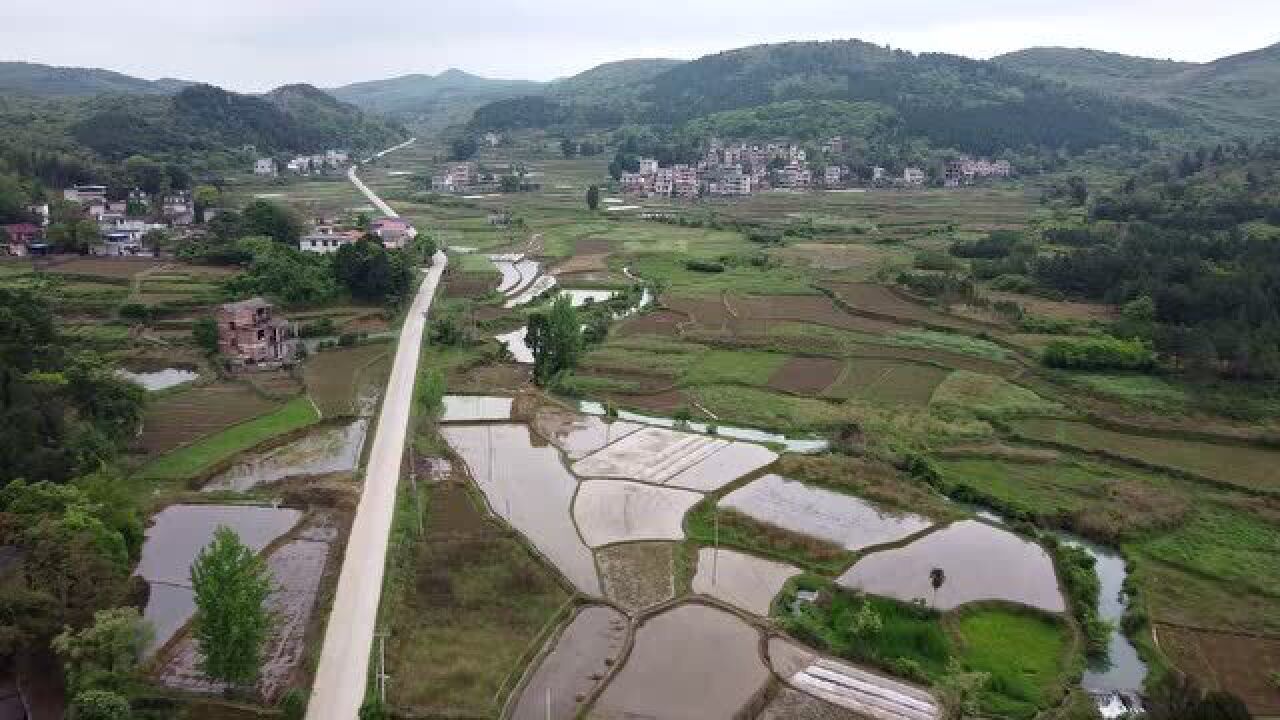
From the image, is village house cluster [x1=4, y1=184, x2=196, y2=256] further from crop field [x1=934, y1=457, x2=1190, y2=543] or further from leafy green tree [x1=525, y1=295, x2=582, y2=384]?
crop field [x1=934, y1=457, x2=1190, y2=543]

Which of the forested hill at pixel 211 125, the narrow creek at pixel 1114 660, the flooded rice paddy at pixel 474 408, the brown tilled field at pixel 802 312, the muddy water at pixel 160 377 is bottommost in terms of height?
the narrow creek at pixel 1114 660

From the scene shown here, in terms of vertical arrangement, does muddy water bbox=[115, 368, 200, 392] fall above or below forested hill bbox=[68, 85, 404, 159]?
below

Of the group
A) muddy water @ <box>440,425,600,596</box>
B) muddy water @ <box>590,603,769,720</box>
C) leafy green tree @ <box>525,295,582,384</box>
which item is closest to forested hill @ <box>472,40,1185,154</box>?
leafy green tree @ <box>525,295,582,384</box>

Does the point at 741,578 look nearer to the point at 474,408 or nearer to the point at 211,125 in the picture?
the point at 474,408

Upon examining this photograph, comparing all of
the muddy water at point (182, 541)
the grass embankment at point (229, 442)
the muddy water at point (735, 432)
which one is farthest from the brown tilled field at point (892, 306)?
the muddy water at point (182, 541)

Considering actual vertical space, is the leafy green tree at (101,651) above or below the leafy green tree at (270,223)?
below

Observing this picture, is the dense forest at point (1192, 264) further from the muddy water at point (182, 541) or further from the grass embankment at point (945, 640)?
the muddy water at point (182, 541)

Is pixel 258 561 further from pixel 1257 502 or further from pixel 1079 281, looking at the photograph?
pixel 1079 281

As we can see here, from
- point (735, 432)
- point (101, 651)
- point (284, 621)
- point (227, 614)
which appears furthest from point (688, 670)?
point (735, 432)
